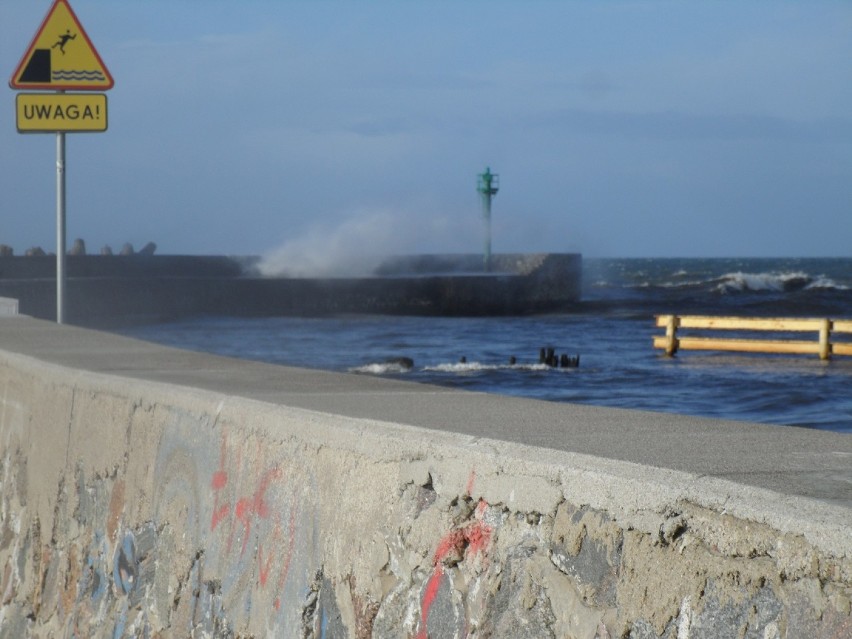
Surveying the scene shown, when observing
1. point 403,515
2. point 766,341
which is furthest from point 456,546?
point 766,341

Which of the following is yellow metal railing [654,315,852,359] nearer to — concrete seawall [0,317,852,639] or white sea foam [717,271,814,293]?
concrete seawall [0,317,852,639]

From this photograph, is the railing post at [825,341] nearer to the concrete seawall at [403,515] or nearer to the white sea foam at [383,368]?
the white sea foam at [383,368]

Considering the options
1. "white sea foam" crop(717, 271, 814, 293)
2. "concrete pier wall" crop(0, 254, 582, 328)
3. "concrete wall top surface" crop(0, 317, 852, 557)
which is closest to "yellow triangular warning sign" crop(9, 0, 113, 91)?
"concrete wall top surface" crop(0, 317, 852, 557)

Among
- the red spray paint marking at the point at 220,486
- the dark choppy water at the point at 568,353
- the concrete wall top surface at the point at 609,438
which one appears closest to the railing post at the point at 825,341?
the dark choppy water at the point at 568,353

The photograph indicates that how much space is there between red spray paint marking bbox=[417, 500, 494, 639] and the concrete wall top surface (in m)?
0.13

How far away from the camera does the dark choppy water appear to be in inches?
590

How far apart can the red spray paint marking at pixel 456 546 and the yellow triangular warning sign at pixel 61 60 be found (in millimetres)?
4825

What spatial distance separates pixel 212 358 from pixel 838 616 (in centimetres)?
317

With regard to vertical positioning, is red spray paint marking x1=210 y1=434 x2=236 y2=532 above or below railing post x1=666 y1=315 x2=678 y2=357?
above

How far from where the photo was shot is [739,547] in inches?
56.6

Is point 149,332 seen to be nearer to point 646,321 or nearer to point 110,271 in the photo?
point 110,271

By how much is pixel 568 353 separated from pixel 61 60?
706 inches

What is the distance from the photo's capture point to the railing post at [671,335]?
22.1 meters

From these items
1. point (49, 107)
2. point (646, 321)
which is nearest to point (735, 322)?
point (646, 321)
